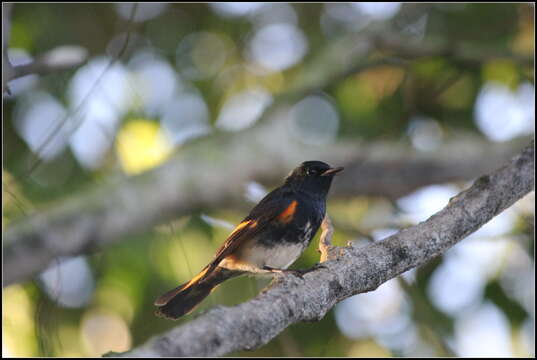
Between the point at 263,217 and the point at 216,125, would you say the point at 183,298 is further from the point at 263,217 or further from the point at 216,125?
the point at 216,125

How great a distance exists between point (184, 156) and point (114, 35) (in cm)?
254

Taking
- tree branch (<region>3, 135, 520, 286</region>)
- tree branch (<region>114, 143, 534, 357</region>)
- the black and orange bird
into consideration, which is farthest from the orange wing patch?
tree branch (<region>3, 135, 520, 286</region>)

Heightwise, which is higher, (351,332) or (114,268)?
(114,268)

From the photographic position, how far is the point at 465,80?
23.5ft

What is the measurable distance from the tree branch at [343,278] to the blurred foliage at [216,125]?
1412 millimetres

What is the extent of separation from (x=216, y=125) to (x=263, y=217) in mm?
3129

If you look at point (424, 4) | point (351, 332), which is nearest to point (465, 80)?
point (424, 4)

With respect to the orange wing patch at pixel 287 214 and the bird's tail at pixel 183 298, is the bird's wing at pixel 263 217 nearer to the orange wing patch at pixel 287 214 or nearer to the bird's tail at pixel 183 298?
the orange wing patch at pixel 287 214

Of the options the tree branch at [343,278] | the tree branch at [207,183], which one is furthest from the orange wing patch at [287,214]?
the tree branch at [207,183]

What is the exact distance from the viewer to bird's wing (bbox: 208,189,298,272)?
3314 millimetres

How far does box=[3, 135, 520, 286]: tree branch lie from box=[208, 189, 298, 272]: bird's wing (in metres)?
1.68

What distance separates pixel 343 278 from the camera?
237cm

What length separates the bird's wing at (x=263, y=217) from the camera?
10.9 ft

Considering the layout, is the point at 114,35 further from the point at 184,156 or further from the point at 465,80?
the point at 465,80
